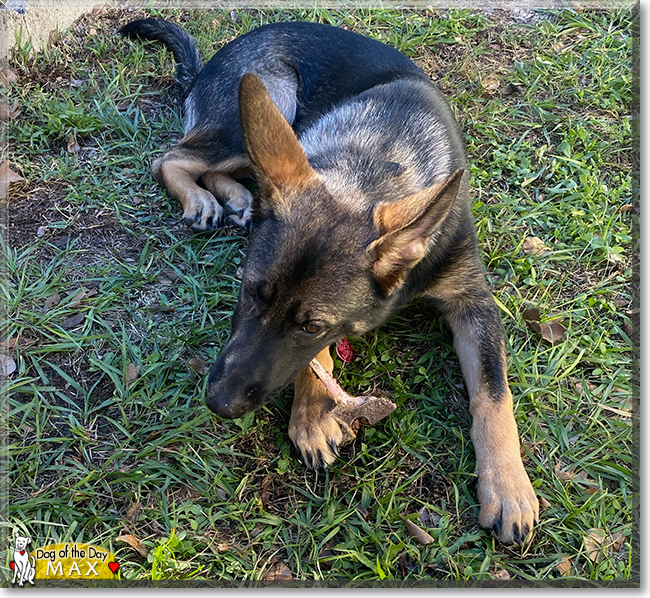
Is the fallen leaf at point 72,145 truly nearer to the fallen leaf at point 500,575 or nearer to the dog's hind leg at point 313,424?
the dog's hind leg at point 313,424

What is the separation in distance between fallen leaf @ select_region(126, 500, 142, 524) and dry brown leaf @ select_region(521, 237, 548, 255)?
3218 mm

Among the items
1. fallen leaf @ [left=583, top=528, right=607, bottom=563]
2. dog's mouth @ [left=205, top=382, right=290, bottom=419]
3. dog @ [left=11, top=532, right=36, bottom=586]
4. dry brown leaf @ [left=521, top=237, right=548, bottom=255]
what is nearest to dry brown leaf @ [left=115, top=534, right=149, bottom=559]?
dog @ [left=11, top=532, right=36, bottom=586]

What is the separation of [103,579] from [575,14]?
253 inches

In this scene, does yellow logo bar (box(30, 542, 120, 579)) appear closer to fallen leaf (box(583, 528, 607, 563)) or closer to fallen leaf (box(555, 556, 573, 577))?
fallen leaf (box(555, 556, 573, 577))

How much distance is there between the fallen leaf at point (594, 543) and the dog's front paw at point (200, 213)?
3.23 meters

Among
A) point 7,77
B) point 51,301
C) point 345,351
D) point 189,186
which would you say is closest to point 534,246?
point 345,351

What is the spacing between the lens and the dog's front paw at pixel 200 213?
467 centimetres

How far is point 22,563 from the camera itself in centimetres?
310

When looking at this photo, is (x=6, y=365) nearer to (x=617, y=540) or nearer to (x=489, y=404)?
(x=489, y=404)

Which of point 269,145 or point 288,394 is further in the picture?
point 288,394

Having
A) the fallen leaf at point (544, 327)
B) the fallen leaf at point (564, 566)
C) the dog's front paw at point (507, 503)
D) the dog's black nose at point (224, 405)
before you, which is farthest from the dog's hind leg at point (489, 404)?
the dog's black nose at point (224, 405)

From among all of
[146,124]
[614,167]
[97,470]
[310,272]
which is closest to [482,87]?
[614,167]

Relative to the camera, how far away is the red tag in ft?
12.9

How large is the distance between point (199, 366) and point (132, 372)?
420mm
